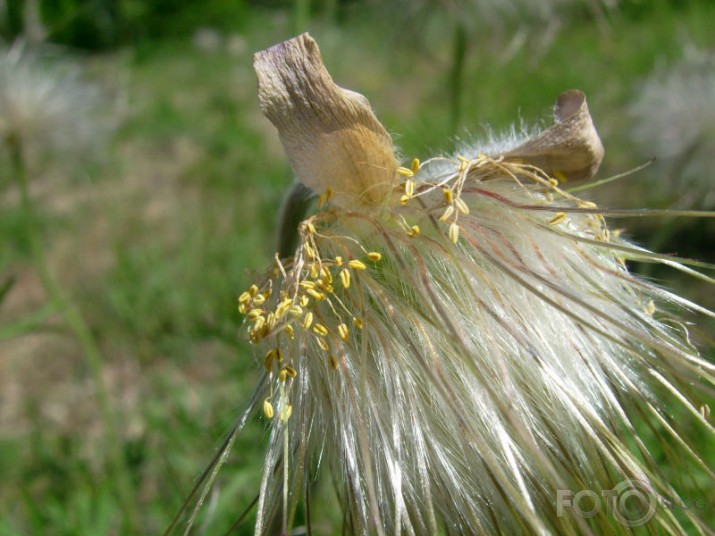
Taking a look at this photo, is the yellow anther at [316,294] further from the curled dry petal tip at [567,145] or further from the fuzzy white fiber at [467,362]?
the curled dry petal tip at [567,145]

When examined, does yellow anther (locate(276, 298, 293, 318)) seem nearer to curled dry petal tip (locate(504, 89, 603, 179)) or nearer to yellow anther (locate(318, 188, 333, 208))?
yellow anther (locate(318, 188, 333, 208))

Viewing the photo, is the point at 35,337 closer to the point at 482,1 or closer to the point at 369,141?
the point at 482,1

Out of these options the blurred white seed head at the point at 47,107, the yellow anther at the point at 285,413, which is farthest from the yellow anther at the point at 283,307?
the blurred white seed head at the point at 47,107

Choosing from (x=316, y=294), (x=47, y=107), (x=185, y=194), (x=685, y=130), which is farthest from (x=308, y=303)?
(x=185, y=194)

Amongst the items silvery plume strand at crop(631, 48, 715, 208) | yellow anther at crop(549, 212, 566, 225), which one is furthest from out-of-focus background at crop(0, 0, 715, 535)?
yellow anther at crop(549, 212, 566, 225)

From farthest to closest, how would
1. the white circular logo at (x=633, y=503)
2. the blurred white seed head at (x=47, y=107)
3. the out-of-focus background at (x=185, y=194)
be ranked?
the blurred white seed head at (x=47, y=107)
the out-of-focus background at (x=185, y=194)
the white circular logo at (x=633, y=503)

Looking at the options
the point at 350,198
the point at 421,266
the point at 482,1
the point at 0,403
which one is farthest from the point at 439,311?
the point at 0,403
